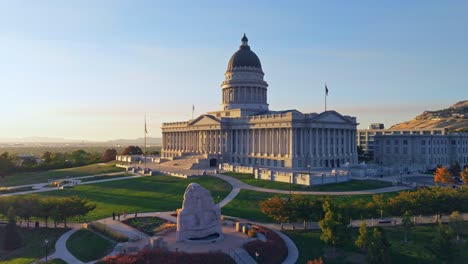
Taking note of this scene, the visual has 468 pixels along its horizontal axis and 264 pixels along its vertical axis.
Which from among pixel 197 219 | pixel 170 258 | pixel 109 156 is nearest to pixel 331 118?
pixel 197 219

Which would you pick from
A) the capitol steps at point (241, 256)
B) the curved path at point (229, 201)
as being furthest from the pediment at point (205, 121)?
the capitol steps at point (241, 256)

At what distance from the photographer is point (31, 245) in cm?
4431

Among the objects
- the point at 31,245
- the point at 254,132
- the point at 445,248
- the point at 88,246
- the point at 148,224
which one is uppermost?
the point at 254,132

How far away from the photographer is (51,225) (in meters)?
51.1

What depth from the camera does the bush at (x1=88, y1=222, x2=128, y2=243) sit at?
41106 mm

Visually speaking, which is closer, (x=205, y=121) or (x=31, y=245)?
(x=31, y=245)

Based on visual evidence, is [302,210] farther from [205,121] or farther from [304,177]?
[205,121]

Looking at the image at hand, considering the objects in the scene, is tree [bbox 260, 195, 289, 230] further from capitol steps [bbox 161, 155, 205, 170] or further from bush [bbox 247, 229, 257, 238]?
capitol steps [bbox 161, 155, 205, 170]

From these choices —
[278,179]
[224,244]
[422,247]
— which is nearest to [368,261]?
[422,247]

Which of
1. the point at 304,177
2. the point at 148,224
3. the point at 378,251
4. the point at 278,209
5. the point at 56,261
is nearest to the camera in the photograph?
the point at 378,251

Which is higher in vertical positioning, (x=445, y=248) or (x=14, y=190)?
(x=14, y=190)

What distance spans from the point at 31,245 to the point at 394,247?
132 feet

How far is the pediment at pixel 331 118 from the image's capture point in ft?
305

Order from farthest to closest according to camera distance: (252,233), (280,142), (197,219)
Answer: (280,142) → (252,233) → (197,219)
